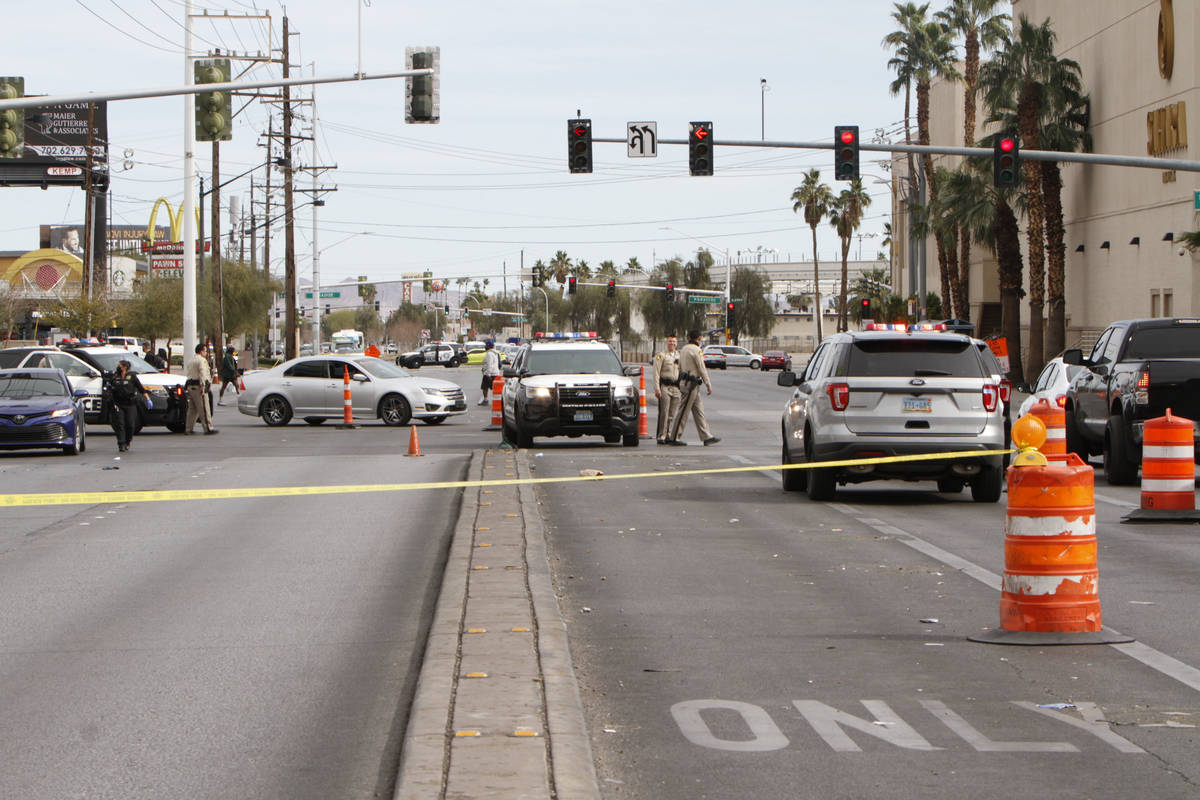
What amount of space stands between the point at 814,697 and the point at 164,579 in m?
5.80

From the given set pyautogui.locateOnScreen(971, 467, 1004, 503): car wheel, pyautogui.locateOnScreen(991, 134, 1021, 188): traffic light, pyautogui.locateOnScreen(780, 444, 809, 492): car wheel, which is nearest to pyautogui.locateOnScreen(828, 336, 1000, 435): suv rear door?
pyautogui.locateOnScreen(971, 467, 1004, 503): car wheel

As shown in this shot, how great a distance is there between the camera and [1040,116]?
52781 millimetres

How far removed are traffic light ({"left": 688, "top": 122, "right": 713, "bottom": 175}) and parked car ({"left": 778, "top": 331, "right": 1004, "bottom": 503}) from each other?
1753cm

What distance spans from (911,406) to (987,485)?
131cm

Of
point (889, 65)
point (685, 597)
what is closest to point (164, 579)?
point (685, 597)

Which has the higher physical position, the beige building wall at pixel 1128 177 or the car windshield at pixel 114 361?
the beige building wall at pixel 1128 177

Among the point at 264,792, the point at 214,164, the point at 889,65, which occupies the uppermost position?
the point at 889,65

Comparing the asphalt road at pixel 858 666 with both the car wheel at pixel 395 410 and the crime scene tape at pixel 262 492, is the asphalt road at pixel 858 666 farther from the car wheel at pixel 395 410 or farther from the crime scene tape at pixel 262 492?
the car wheel at pixel 395 410

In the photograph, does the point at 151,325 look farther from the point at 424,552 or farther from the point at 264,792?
the point at 264,792

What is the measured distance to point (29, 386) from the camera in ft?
86.1

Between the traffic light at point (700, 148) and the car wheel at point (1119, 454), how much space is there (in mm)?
15839

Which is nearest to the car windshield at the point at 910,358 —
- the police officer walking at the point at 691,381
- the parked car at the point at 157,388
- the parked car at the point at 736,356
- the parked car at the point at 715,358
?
the police officer walking at the point at 691,381

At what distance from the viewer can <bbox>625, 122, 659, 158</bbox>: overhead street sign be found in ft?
109

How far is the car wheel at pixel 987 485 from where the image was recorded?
1575 cm
